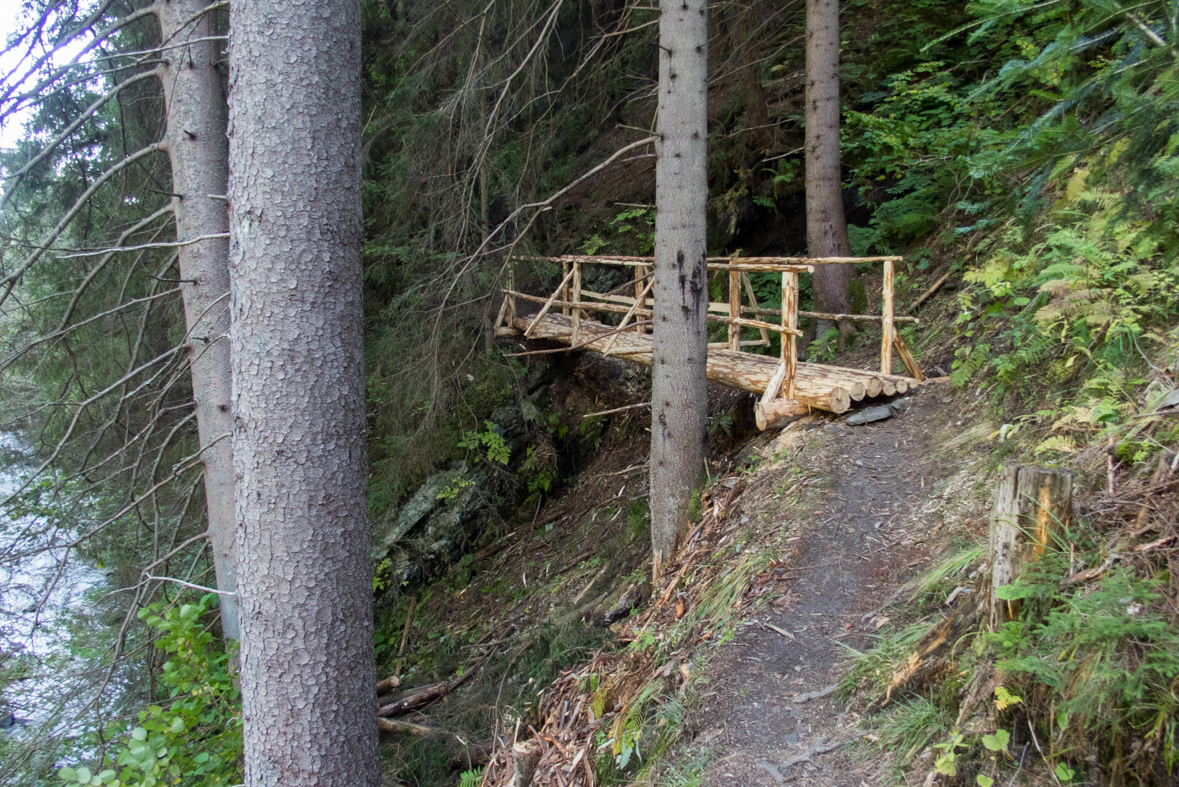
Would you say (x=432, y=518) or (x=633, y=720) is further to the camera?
(x=432, y=518)

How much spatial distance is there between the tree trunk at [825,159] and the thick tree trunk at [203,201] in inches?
230

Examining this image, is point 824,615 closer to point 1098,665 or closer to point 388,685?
point 1098,665

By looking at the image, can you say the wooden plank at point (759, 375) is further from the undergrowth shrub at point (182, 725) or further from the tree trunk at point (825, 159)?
the undergrowth shrub at point (182, 725)

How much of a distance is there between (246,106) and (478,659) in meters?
5.73

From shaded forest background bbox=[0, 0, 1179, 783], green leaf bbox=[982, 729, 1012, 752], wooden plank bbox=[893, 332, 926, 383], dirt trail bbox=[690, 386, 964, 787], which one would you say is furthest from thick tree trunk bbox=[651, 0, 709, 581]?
green leaf bbox=[982, 729, 1012, 752]

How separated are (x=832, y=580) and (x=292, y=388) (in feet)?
10.1

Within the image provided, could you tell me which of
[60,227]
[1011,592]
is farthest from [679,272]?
[60,227]

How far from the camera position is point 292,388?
3195 millimetres

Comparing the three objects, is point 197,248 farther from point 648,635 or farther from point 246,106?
point 648,635

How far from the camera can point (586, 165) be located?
1205 cm

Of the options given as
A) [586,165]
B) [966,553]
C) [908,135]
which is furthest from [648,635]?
[586,165]

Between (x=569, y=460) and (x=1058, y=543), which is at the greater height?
(x=1058, y=543)

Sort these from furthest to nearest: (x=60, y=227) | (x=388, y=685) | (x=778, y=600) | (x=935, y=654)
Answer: (x=388, y=685) → (x=60, y=227) → (x=778, y=600) → (x=935, y=654)

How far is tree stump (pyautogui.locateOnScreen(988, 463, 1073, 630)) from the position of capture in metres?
2.47
